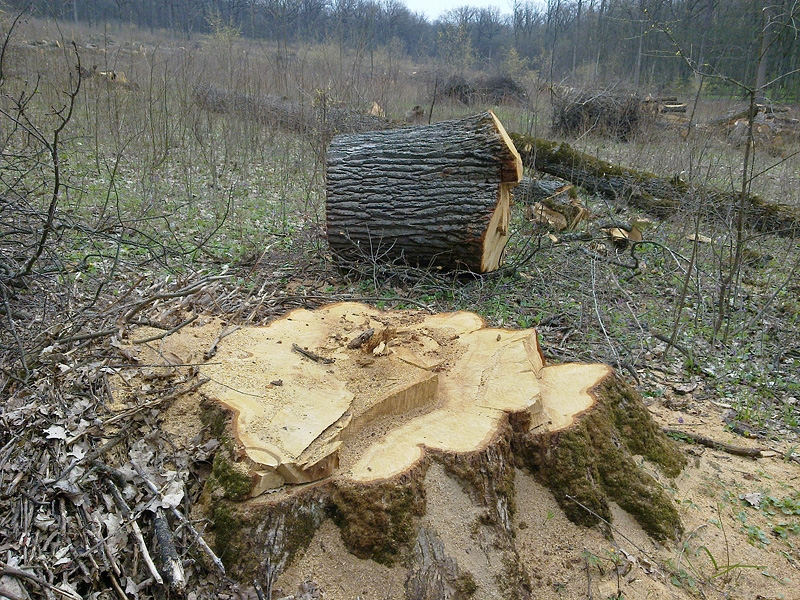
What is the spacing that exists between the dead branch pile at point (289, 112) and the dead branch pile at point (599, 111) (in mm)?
4375

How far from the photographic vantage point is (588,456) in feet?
7.18

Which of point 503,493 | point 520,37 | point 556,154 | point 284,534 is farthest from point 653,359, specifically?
point 520,37

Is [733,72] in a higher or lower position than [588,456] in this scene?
higher

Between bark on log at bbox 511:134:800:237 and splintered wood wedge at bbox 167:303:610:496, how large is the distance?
4.87m

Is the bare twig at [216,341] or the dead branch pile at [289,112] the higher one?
the dead branch pile at [289,112]

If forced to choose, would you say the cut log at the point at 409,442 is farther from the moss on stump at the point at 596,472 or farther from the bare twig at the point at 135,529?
the bare twig at the point at 135,529

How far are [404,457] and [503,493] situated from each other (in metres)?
0.41

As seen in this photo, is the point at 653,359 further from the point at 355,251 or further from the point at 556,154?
the point at 556,154

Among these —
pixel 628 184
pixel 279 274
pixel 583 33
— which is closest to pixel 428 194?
pixel 279 274

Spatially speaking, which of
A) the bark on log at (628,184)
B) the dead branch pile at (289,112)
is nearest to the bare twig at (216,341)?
the bark on log at (628,184)

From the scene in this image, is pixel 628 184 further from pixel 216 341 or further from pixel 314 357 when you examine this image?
pixel 216 341

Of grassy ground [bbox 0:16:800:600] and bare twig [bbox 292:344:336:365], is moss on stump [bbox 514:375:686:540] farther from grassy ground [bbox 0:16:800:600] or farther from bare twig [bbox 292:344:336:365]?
grassy ground [bbox 0:16:800:600]

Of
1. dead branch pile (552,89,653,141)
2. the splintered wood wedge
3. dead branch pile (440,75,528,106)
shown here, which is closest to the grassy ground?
the splintered wood wedge

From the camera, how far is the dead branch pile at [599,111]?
38.3 ft
